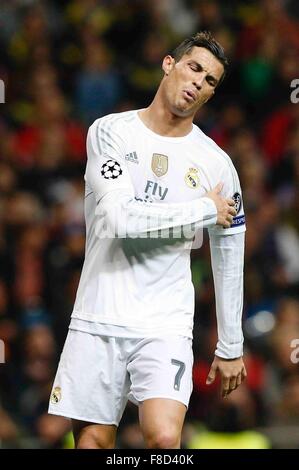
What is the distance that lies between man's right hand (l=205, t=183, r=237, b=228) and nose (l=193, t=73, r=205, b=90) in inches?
19.7

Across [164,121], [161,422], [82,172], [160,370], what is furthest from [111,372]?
[82,172]

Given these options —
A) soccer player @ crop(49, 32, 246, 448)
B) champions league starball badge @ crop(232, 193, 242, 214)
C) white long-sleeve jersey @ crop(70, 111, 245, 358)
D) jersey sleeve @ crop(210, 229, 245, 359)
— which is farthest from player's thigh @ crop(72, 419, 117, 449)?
champions league starball badge @ crop(232, 193, 242, 214)

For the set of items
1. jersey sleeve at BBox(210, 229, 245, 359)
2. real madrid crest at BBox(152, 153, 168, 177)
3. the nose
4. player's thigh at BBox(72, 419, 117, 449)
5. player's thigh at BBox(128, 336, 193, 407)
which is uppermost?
the nose

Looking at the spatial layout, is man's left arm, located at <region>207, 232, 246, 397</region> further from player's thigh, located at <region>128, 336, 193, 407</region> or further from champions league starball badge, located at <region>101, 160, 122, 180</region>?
champions league starball badge, located at <region>101, 160, 122, 180</region>

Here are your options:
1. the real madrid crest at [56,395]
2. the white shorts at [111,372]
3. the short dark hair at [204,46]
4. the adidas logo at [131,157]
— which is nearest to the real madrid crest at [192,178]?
the adidas logo at [131,157]

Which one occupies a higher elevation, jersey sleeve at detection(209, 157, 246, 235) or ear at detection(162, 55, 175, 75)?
ear at detection(162, 55, 175, 75)

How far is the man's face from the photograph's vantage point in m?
5.25

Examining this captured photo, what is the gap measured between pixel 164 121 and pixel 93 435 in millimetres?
1531

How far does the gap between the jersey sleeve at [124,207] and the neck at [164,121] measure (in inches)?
8.8

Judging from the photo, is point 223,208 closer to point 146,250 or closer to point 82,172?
point 146,250

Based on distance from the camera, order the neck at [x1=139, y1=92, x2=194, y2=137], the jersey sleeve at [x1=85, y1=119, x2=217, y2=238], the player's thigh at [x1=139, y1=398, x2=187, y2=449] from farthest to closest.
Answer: the neck at [x1=139, y1=92, x2=194, y2=137] < the jersey sleeve at [x1=85, y1=119, x2=217, y2=238] < the player's thigh at [x1=139, y1=398, x2=187, y2=449]

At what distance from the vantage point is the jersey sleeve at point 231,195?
533 centimetres
